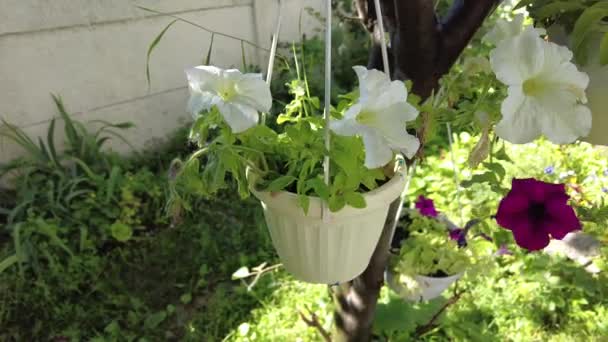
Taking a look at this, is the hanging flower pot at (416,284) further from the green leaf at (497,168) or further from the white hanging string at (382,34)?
the white hanging string at (382,34)

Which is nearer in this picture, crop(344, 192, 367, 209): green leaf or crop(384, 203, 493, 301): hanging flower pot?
crop(344, 192, 367, 209): green leaf

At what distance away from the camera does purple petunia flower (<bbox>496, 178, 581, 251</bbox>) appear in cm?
77

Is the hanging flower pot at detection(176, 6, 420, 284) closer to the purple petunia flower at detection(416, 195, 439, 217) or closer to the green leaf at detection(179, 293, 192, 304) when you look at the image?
the purple petunia flower at detection(416, 195, 439, 217)

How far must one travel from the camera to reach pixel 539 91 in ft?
2.14

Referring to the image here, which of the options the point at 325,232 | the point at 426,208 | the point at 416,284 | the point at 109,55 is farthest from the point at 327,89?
the point at 109,55

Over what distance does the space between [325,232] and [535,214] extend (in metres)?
0.35

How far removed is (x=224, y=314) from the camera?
6.70 feet

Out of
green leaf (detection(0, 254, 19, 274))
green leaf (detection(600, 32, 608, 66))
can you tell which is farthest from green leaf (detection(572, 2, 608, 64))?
green leaf (detection(0, 254, 19, 274))

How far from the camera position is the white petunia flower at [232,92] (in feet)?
2.27

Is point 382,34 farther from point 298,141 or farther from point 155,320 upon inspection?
point 155,320

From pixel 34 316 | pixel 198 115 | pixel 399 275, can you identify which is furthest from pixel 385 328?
pixel 34 316

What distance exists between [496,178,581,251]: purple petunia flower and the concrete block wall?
1.66m

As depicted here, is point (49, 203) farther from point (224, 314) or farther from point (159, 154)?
point (224, 314)

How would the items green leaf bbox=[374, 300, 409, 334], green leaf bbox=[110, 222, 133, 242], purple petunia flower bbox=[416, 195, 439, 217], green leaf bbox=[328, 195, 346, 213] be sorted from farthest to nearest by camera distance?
green leaf bbox=[110, 222, 133, 242] → purple petunia flower bbox=[416, 195, 439, 217] → green leaf bbox=[374, 300, 409, 334] → green leaf bbox=[328, 195, 346, 213]
